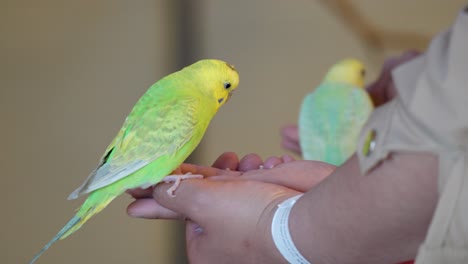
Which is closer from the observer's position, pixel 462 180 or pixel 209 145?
pixel 462 180

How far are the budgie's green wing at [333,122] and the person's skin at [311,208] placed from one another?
0.35 m

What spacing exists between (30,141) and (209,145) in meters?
0.45

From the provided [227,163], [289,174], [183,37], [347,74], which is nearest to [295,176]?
[289,174]

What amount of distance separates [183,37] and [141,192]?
816 mm

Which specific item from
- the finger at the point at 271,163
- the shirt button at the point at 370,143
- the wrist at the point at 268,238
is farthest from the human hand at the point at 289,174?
the shirt button at the point at 370,143

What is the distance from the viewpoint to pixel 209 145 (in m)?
1.61

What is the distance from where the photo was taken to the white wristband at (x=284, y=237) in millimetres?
638

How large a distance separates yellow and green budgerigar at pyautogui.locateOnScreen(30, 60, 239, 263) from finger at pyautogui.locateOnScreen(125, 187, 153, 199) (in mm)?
53

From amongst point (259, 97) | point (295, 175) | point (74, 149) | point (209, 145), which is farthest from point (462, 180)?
point (259, 97)

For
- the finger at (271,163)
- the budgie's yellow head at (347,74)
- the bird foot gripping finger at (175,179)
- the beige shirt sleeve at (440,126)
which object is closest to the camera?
the beige shirt sleeve at (440,126)

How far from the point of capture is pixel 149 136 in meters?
0.73

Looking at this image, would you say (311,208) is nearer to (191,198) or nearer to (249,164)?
(191,198)

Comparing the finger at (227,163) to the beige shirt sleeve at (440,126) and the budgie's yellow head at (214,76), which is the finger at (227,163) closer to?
the budgie's yellow head at (214,76)

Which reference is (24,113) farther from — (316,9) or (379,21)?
(379,21)
